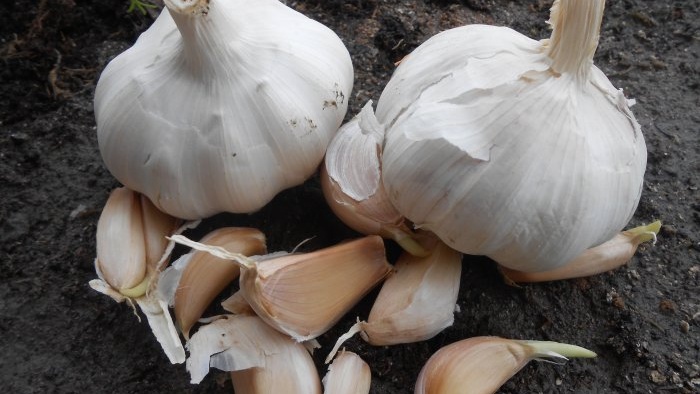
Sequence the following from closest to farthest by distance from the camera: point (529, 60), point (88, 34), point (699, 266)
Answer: point (529, 60), point (699, 266), point (88, 34)

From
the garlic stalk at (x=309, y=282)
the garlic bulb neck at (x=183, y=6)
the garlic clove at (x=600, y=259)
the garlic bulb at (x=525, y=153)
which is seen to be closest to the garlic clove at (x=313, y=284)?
the garlic stalk at (x=309, y=282)

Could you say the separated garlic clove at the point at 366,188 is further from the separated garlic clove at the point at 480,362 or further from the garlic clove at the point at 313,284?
the separated garlic clove at the point at 480,362

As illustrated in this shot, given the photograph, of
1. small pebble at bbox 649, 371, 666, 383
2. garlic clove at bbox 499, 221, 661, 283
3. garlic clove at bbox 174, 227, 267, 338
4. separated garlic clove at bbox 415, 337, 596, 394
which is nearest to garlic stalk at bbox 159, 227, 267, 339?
garlic clove at bbox 174, 227, 267, 338

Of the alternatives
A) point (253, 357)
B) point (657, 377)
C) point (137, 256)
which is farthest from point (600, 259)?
point (137, 256)

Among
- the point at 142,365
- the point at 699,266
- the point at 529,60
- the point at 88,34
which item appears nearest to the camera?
the point at 529,60

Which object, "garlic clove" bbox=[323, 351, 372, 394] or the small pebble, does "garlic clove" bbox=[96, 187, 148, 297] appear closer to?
"garlic clove" bbox=[323, 351, 372, 394]

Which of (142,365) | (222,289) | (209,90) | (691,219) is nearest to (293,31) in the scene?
(209,90)

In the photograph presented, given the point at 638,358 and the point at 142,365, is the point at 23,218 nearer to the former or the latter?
the point at 142,365
